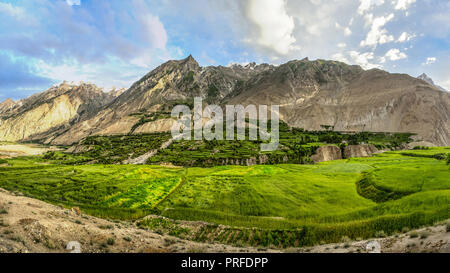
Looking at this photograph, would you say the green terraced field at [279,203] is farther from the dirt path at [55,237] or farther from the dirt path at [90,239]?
the dirt path at [55,237]

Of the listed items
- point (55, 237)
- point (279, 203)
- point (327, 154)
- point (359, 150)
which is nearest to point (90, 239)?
point (55, 237)

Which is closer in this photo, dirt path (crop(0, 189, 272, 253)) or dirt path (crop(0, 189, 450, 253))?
dirt path (crop(0, 189, 450, 253))

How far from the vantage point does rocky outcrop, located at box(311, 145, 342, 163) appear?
Answer: 474 ft

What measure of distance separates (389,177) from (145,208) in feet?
194

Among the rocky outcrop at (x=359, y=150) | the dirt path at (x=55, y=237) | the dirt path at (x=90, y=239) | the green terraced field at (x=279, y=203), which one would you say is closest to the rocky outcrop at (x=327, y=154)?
the rocky outcrop at (x=359, y=150)

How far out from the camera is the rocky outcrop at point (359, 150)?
14615cm

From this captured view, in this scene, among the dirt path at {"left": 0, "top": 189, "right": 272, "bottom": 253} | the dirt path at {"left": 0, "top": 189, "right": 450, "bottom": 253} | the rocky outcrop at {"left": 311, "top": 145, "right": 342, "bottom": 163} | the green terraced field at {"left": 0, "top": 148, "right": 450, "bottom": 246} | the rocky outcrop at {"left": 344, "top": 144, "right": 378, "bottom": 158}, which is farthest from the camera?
the rocky outcrop at {"left": 344, "top": 144, "right": 378, "bottom": 158}

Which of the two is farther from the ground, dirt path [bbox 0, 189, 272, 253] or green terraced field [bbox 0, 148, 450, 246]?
dirt path [bbox 0, 189, 272, 253]

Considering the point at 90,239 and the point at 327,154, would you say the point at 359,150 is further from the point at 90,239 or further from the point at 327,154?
the point at 90,239

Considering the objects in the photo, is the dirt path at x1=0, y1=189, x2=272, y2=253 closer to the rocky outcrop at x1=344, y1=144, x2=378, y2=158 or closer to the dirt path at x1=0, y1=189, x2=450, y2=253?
the dirt path at x1=0, y1=189, x2=450, y2=253

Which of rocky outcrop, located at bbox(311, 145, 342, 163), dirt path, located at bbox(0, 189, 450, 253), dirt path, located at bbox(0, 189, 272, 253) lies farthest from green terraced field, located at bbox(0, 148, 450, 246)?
rocky outcrop, located at bbox(311, 145, 342, 163)

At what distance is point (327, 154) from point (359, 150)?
24.5 metres

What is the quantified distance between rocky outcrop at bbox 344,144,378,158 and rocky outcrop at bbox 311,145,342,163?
5.30m

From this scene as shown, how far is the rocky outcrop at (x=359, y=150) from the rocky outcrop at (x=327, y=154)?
17.4 feet
